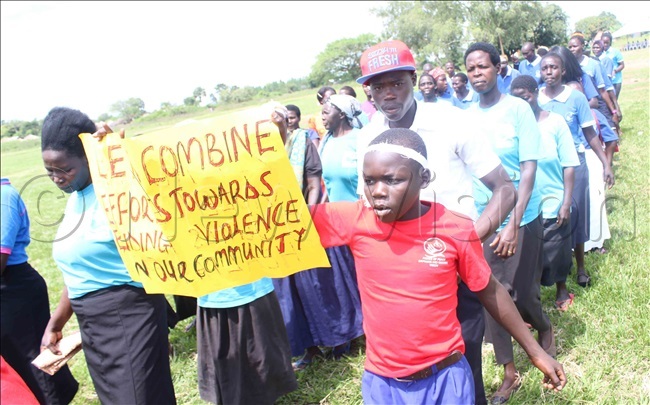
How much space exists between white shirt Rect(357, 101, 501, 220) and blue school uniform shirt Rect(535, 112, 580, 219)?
62.9 inches

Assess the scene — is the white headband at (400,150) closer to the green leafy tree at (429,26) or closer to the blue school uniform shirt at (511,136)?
the blue school uniform shirt at (511,136)

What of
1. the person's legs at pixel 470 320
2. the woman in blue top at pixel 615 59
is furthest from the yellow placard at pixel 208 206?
the woman in blue top at pixel 615 59

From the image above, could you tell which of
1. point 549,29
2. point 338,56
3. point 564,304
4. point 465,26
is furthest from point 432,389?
point 338,56

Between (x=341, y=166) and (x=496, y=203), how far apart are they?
187cm

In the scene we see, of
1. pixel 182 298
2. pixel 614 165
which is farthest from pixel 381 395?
pixel 614 165

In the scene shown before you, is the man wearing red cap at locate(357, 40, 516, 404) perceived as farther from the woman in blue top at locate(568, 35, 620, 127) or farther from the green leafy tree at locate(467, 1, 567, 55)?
the green leafy tree at locate(467, 1, 567, 55)

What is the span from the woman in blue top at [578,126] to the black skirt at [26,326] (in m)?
4.19

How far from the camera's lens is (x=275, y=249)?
2320mm

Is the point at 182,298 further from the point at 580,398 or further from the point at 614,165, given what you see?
the point at 614,165

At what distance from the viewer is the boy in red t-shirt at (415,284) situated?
82.4 inches

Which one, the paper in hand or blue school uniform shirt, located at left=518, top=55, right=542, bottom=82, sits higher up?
blue school uniform shirt, located at left=518, top=55, right=542, bottom=82

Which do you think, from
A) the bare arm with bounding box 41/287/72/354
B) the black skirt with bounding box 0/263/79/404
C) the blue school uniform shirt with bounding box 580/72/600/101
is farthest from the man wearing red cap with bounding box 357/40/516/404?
the blue school uniform shirt with bounding box 580/72/600/101

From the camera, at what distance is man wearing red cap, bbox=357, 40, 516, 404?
2.51m

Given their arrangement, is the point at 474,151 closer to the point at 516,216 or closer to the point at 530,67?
the point at 516,216
